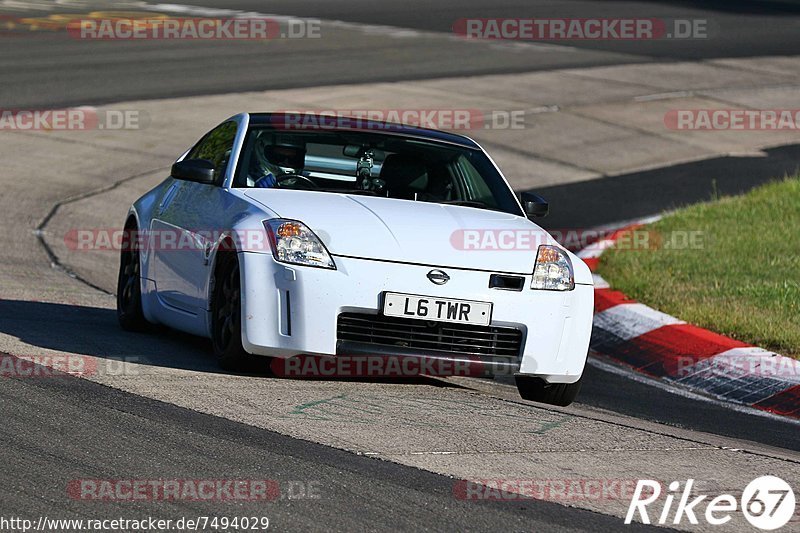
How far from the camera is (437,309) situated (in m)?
6.87

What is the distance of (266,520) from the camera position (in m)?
4.70

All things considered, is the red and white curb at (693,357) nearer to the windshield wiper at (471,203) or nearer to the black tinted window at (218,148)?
the windshield wiper at (471,203)

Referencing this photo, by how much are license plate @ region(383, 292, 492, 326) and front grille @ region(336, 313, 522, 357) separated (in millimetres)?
41

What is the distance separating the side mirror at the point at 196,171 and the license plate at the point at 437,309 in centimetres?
159

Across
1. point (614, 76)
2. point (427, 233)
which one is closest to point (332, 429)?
point (427, 233)

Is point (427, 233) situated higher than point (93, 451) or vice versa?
point (427, 233)

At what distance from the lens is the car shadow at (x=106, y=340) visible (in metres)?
7.31

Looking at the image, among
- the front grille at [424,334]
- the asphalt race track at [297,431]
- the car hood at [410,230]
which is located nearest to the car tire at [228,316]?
the asphalt race track at [297,431]

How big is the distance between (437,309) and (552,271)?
68 centimetres

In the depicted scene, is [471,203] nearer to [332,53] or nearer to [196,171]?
[196,171]

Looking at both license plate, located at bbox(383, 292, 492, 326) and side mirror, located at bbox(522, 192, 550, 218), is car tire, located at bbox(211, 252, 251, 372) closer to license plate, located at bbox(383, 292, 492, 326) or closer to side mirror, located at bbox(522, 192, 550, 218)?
license plate, located at bbox(383, 292, 492, 326)

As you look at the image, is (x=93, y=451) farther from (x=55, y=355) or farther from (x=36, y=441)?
(x=55, y=355)

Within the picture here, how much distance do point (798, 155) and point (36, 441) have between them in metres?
14.4

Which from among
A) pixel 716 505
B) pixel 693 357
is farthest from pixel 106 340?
pixel 716 505
